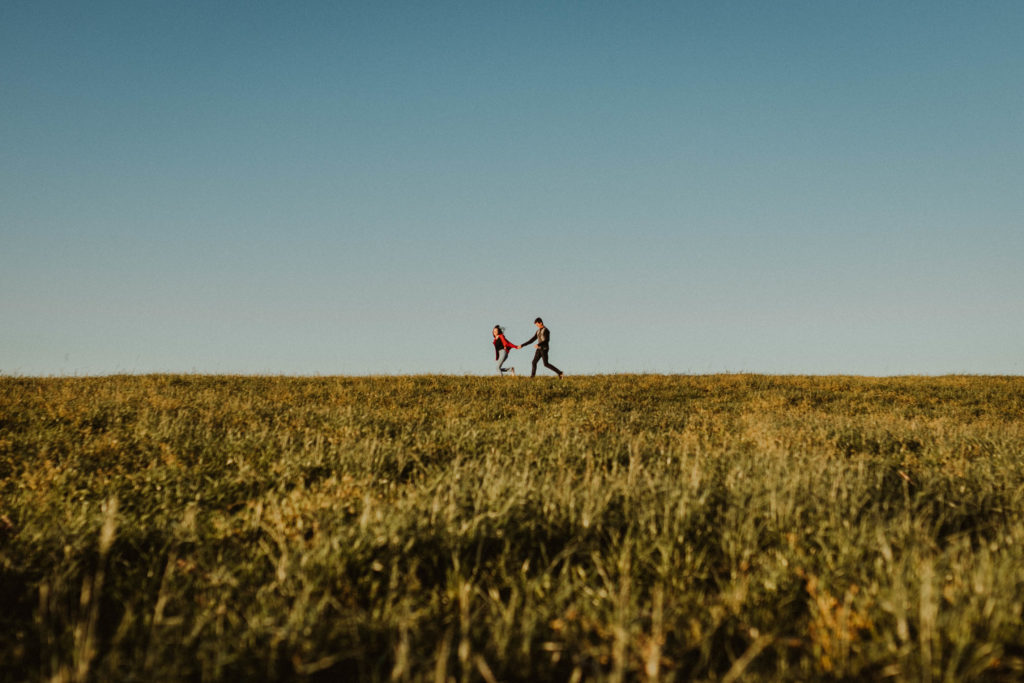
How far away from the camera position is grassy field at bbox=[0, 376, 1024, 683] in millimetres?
2523

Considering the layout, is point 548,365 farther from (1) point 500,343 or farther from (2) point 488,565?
(2) point 488,565

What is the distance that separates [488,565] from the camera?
354 cm

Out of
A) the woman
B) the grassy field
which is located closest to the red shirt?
the woman

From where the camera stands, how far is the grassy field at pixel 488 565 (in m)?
2.52

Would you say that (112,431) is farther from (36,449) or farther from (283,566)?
(283,566)

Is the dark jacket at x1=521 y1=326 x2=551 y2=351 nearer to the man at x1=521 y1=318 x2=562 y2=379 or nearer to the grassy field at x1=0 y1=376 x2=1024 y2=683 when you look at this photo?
the man at x1=521 y1=318 x2=562 y2=379

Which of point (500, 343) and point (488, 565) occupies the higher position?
point (500, 343)

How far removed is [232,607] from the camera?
304cm

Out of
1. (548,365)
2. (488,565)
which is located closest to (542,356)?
(548,365)

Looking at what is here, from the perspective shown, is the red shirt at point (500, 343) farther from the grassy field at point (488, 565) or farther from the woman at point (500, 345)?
the grassy field at point (488, 565)

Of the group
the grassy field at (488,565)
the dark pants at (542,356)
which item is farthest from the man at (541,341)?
the grassy field at (488,565)

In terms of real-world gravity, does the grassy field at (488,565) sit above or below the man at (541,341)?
below

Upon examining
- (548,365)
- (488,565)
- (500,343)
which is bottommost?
(488,565)

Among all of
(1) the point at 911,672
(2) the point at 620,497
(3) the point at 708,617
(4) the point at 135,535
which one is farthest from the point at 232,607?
(1) the point at 911,672
